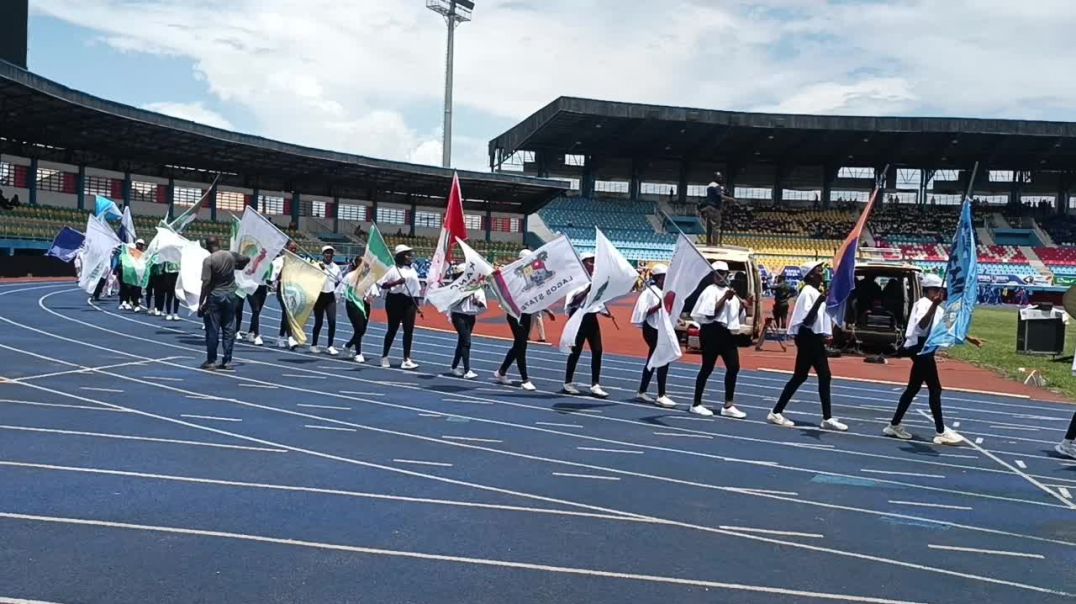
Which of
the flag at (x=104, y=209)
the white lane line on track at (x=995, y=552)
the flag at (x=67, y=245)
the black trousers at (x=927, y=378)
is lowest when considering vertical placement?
the white lane line on track at (x=995, y=552)

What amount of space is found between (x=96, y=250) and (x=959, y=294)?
1704cm

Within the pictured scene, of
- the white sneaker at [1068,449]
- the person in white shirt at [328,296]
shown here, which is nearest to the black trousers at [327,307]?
the person in white shirt at [328,296]

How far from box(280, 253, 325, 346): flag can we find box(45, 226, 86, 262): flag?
395 inches

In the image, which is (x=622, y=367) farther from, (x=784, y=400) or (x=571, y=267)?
(x=784, y=400)

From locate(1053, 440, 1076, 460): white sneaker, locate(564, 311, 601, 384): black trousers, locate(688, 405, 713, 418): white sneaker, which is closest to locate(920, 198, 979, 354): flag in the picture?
locate(1053, 440, 1076, 460): white sneaker

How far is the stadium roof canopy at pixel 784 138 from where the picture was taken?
54.6 m

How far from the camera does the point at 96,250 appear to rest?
64.5 ft

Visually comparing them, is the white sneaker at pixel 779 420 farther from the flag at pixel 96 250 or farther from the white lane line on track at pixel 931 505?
the flag at pixel 96 250

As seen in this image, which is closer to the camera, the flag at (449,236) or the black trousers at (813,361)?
the black trousers at (813,361)

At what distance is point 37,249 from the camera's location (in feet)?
122

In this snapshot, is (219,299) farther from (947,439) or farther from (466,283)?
(947,439)

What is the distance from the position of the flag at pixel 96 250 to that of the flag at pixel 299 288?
24.3 feet

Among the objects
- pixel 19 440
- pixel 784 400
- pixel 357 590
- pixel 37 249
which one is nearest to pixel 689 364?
pixel 784 400

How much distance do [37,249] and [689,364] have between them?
31037 mm
